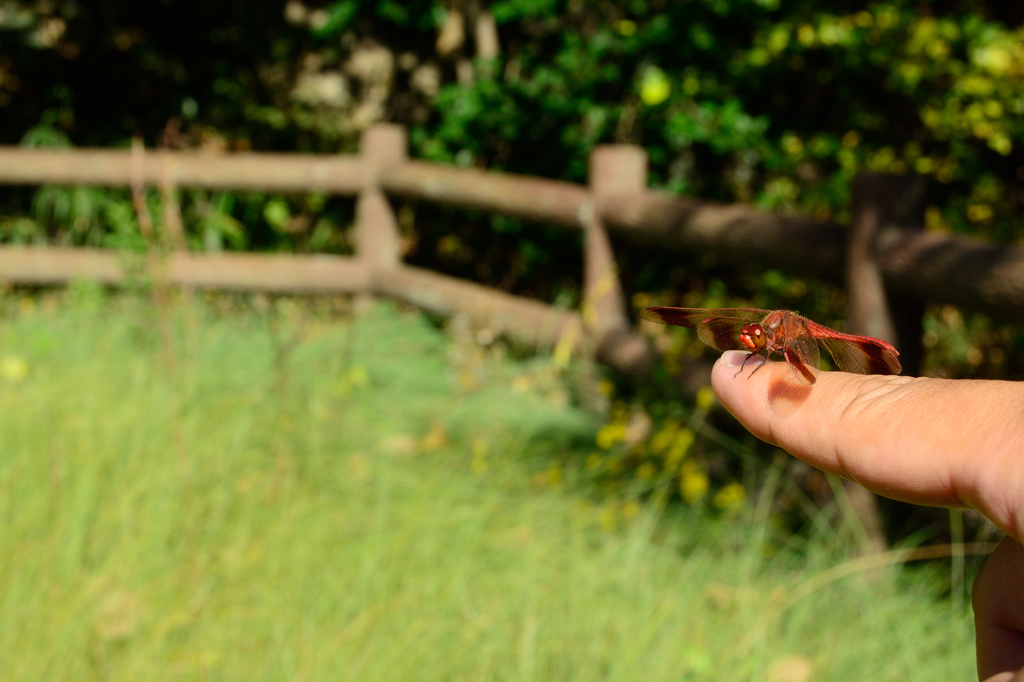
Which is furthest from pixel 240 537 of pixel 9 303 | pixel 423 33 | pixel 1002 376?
pixel 423 33

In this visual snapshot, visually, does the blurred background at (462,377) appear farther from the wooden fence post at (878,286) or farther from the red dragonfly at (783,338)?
the red dragonfly at (783,338)

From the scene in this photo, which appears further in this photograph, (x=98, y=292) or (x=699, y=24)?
(x=98, y=292)

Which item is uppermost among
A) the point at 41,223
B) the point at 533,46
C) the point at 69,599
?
the point at 533,46

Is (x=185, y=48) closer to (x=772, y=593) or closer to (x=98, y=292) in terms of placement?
(x=98, y=292)

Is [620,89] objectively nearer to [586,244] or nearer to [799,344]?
[586,244]

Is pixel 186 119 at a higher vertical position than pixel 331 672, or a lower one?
higher

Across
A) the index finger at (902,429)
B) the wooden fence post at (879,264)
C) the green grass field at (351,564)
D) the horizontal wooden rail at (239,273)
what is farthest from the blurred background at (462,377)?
the index finger at (902,429)
